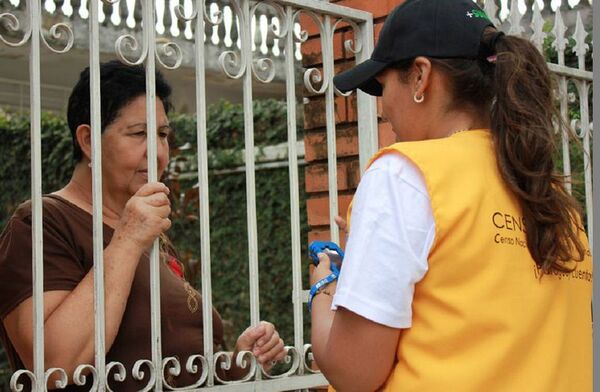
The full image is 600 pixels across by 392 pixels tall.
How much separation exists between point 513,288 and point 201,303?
117cm

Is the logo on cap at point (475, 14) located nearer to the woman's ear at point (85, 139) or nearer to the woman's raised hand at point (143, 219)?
the woman's raised hand at point (143, 219)

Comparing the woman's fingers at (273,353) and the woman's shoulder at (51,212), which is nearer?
the woman's shoulder at (51,212)

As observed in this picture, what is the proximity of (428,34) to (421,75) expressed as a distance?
0.29 ft

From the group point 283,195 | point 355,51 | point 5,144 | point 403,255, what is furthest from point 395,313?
point 5,144

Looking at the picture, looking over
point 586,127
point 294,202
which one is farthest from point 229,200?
point 294,202

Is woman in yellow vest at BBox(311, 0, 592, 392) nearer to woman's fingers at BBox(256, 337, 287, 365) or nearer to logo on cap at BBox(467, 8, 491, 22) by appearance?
logo on cap at BBox(467, 8, 491, 22)

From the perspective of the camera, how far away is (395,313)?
74.0 inches

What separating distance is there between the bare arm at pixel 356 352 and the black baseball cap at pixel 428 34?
1.88 ft

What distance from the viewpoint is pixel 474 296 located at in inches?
75.0

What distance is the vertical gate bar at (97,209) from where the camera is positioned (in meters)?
2.34

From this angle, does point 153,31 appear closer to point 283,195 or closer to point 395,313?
point 395,313

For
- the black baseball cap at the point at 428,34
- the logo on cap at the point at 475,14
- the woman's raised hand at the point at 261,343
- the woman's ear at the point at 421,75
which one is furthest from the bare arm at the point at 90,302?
the logo on cap at the point at 475,14

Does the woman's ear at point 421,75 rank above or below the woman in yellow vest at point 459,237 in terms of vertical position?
above

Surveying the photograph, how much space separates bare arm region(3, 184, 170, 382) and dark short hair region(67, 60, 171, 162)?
35 centimetres
